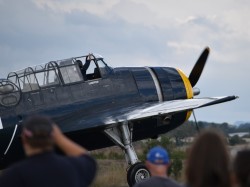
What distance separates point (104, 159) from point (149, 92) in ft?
36.8

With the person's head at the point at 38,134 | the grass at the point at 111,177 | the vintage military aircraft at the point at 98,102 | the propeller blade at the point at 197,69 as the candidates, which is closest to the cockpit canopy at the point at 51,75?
the vintage military aircraft at the point at 98,102

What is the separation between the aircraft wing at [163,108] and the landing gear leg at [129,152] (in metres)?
0.28

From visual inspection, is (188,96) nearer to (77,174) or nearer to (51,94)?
(51,94)

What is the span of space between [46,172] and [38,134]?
0.26 meters

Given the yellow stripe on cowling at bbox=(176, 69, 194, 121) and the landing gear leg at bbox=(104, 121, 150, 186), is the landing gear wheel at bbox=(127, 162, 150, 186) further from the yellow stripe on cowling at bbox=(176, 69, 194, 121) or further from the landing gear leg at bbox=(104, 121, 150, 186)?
the yellow stripe on cowling at bbox=(176, 69, 194, 121)

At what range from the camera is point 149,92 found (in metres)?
15.4

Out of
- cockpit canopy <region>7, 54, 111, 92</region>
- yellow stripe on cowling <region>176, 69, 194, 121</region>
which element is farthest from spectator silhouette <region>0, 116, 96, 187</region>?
yellow stripe on cowling <region>176, 69, 194, 121</region>

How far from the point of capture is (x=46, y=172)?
436cm

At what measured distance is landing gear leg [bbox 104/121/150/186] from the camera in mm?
13414

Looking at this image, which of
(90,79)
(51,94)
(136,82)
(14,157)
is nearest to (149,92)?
(136,82)

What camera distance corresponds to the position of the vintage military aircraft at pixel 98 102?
13547 millimetres

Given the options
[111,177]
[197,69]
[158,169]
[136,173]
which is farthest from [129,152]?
[158,169]

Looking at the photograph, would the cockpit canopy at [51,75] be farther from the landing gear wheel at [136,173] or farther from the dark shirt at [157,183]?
the dark shirt at [157,183]

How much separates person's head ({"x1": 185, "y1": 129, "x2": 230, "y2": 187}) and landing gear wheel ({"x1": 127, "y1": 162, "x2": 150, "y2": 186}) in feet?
30.4
